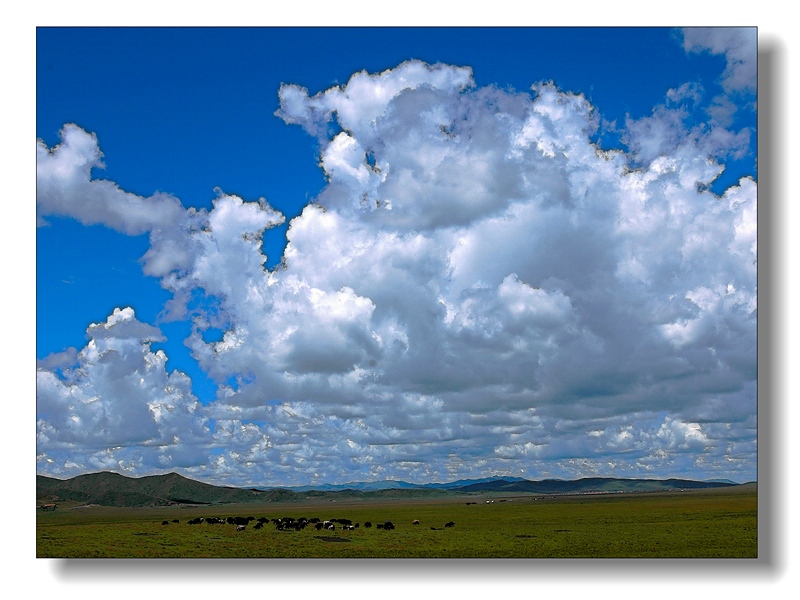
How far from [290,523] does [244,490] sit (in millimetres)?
2527

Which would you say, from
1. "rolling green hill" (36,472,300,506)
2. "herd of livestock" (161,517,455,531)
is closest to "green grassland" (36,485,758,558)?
"herd of livestock" (161,517,455,531)

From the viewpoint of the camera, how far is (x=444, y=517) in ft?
103

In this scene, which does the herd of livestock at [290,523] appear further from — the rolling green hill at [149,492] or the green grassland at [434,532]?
the rolling green hill at [149,492]

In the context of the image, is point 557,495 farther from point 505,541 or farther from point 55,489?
point 55,489

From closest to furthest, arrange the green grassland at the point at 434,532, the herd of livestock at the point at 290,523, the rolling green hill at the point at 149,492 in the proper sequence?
the green grassland at the point at 434,532 < the herd of livestock at the point at 290,523 < the rolling green hill at the point at 149,492

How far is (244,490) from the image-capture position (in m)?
27.8

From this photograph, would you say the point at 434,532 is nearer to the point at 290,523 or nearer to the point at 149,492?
the point at 290,523

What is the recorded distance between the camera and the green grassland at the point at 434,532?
21.4 metres

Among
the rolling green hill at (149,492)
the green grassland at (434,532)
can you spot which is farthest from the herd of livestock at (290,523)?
the rolling green hill at (149,492)

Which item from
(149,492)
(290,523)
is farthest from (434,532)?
(149,492)

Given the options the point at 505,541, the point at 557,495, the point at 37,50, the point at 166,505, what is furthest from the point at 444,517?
the point at 37,50

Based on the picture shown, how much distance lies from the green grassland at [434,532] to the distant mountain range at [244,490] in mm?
443
